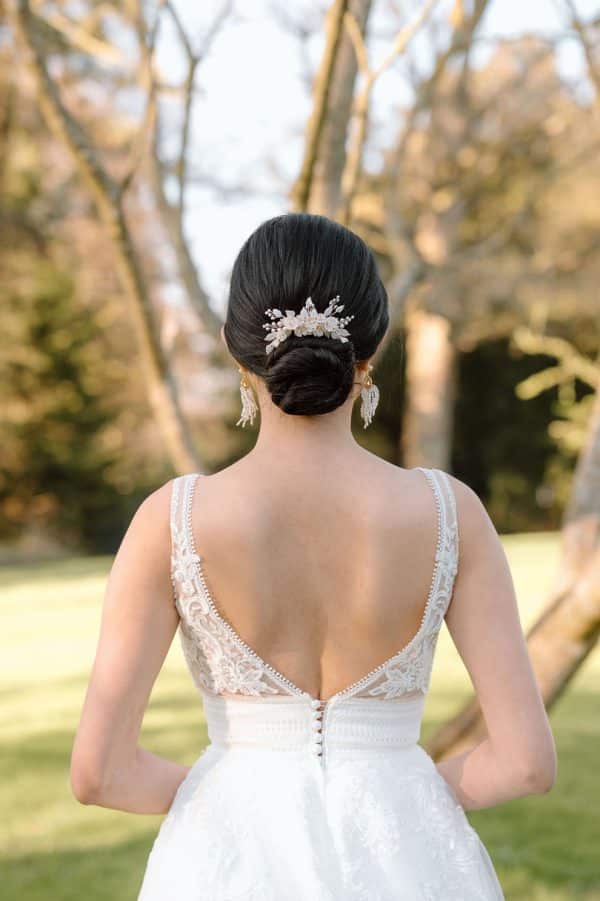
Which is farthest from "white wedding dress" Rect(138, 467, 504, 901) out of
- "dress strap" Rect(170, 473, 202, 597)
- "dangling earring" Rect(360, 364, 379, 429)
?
"dangling earring" Rect(360, 364, 379, 429)

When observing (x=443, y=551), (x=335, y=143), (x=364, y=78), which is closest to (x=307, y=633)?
(x=443, y=551)

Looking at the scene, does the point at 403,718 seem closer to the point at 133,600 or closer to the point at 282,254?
the point at 133,600

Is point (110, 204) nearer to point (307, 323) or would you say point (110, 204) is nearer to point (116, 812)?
point (307, 323)

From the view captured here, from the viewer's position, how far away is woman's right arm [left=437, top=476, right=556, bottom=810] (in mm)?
1618

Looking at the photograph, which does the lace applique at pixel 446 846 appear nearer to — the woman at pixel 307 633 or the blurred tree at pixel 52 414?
the woman at pixel 307 633

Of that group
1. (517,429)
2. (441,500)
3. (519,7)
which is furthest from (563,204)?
(441,500)

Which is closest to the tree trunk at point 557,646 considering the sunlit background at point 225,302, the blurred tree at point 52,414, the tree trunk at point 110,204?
the sunlit background at point 225,302

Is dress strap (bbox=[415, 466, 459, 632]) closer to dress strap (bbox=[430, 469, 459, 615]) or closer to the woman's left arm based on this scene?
dress strap (bbox=[430, 469, 459, 615])

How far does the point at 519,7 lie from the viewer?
16.2 ft

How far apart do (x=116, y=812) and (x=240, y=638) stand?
4.04 metres

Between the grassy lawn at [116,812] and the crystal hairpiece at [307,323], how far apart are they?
317 centimetres

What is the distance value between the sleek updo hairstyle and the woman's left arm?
23 cm

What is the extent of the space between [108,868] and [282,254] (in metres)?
3.64

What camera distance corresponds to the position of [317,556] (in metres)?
1.55
